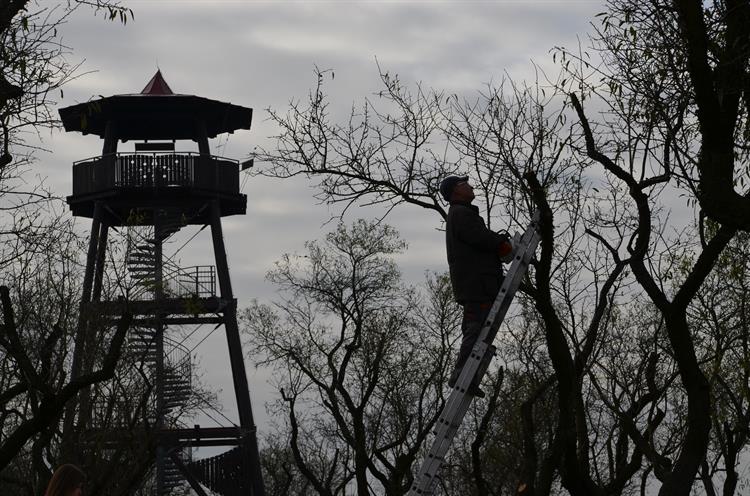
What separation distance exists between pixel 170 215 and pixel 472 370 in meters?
27.8

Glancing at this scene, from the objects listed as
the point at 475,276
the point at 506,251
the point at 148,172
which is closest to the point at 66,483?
the point at 475,276

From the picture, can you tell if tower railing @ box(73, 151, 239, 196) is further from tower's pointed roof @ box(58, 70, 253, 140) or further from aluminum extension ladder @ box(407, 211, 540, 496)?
aluminum extension ladder @ box(407, 211, 540, 496)

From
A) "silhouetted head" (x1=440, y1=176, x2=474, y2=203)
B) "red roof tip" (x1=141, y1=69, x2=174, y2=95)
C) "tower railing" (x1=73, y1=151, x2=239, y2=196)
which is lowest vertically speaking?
"silhouetted head" (x1=440, y1=176, x2=474, y2=203)

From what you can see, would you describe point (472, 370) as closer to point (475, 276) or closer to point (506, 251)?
point (475, 276)

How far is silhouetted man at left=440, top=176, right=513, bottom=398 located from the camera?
11.4 meters

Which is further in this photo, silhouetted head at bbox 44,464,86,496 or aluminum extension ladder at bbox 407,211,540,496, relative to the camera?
aluminum extension ladder at bbox 407,211,540,496

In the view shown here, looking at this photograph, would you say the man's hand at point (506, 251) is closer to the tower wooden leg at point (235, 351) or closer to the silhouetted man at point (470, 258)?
the silhouetted man at point (470, 258)

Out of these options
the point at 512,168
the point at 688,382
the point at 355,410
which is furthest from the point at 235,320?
the point at 688,382

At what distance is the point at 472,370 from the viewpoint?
1097cm

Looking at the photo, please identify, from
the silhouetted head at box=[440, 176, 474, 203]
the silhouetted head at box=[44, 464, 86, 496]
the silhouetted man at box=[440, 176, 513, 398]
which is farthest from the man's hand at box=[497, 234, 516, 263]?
the silhouetted head at box=[44, 464, 86, 496]

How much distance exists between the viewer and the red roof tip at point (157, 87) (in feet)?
127

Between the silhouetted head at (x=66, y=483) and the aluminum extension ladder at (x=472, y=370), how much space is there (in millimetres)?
3007

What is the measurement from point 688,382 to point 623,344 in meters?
19.6

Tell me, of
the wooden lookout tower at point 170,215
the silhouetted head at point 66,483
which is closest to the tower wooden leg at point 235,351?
the wooden lookout tower at point 170,215
